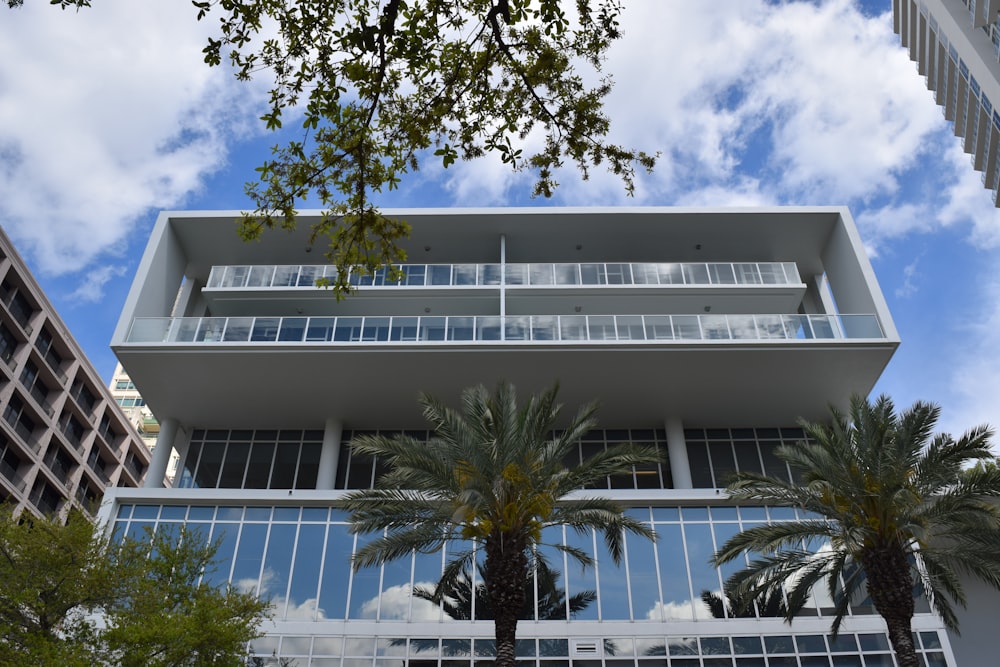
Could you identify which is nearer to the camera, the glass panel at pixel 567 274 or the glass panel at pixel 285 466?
the glass panel at pixel 285 466

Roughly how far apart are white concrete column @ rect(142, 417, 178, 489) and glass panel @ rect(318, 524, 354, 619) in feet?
22.5

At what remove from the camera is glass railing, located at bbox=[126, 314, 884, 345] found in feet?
84.8

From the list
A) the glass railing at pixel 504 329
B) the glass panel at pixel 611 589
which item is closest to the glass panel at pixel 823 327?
the glass railing at pixel 504 329

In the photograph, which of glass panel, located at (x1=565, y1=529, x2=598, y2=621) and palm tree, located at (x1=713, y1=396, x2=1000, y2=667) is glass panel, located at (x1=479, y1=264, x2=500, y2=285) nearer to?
glass panel, located at (x1=565, y1=529, x2=598, y2=621)

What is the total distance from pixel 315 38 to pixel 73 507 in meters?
18.2

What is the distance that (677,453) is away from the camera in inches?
1091

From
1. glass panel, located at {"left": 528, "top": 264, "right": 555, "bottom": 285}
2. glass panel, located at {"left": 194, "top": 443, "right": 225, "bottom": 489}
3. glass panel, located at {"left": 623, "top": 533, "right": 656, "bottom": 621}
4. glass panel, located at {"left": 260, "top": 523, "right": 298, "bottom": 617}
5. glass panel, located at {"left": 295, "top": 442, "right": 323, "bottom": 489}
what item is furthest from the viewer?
glass panel, located at {"left": 528, "top": 264, "right": 555, "bottom": 285}

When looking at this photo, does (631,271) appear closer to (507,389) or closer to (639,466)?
(639,466)

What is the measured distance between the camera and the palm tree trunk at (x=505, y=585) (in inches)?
635

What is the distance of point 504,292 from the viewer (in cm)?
2917

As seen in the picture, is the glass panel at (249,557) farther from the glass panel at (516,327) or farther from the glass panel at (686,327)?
the glass panel at (686,327)

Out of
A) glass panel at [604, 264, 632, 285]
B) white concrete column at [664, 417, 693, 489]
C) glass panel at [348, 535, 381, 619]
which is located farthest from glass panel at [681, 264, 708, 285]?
glass panel at [348, 535, 381, 619]

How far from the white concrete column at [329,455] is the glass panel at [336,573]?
352 centimetres

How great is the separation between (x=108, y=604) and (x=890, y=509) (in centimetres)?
1709
